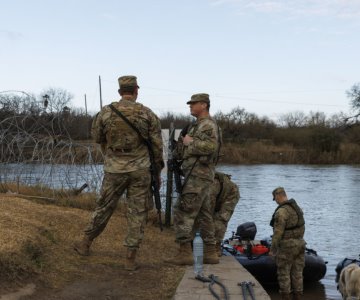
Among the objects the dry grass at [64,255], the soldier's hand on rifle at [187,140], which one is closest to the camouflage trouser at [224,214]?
the dry grass at [64,255]

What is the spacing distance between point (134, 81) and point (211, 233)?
2.11 m

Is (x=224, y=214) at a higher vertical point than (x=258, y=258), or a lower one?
higher

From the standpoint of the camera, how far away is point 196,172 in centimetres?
675

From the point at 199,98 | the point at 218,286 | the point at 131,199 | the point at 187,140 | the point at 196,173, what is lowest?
the point at 218,286

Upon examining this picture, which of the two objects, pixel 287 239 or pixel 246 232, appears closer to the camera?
pixel 287 239

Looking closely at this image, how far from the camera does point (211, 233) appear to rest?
699 centimetres

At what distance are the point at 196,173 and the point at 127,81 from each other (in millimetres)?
1373

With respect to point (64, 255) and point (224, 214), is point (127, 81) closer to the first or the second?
point (64, 255)

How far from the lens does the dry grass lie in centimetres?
571

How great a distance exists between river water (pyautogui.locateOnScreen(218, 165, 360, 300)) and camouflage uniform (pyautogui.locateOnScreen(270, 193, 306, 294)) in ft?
5.94

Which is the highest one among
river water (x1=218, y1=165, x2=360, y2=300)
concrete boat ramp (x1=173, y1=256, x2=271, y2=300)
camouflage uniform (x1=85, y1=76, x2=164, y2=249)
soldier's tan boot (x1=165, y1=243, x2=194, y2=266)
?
camouflage uniform (x1=85, y1=76, x2=164, y2=249)

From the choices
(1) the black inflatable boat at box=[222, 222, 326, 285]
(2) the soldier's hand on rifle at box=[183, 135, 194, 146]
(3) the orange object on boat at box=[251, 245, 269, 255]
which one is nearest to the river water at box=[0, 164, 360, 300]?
(1) the black inflatable boat at box=[222, 222, 326, 285]

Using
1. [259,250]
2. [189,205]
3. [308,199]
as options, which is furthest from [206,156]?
[308,199]

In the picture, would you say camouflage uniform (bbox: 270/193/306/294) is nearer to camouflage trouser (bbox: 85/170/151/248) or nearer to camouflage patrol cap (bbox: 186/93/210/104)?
camouflage patrol cap (bbox: 186/93/210/104)
